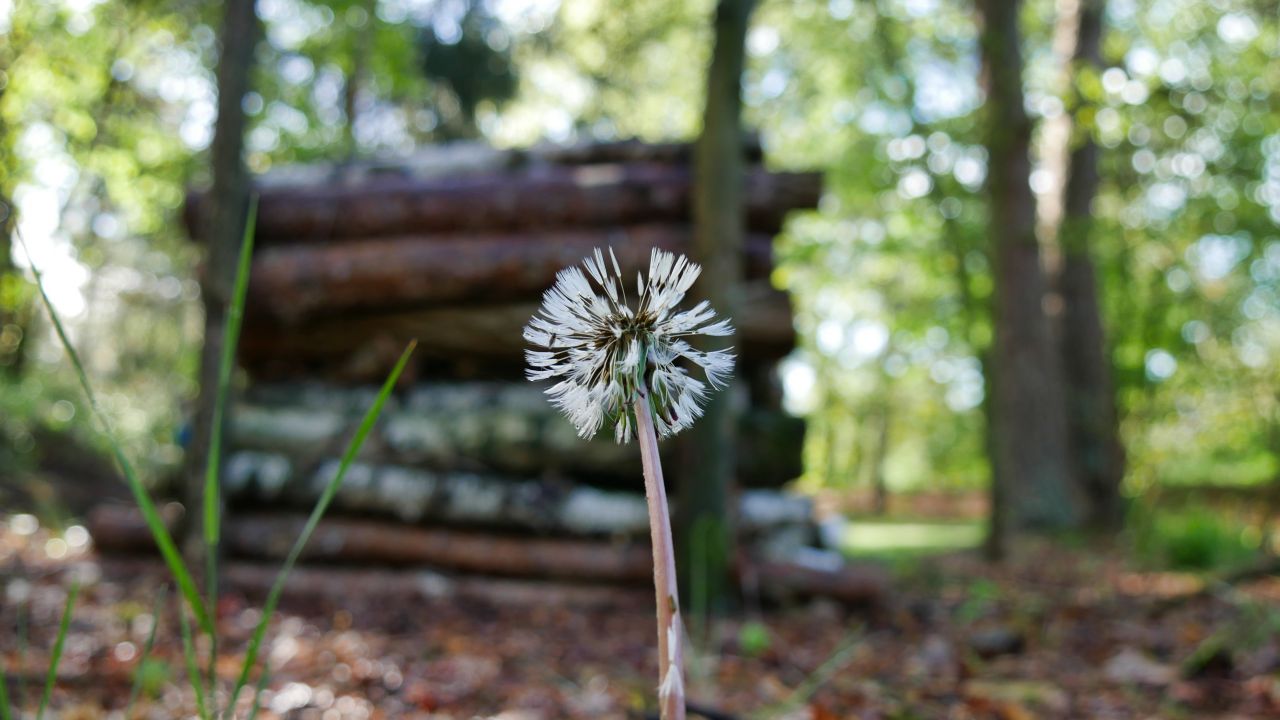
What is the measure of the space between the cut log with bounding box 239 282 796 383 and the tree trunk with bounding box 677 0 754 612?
0.46 meters

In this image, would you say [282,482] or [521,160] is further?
[521,160]

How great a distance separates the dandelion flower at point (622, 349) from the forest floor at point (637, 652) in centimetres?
132

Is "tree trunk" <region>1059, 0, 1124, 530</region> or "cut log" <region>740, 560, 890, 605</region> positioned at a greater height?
"tree trunk" <region>1059, 0, 1124, 530</region>

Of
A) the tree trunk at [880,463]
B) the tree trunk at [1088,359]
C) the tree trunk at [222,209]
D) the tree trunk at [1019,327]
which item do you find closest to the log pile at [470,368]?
the tree trunk at [222,209]

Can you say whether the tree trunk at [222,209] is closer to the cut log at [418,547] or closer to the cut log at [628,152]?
the cut log at [418,547]

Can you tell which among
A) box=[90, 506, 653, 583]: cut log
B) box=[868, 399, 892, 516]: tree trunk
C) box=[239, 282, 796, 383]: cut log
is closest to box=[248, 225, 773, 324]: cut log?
box=[239, 282, 796, 383]: cut log

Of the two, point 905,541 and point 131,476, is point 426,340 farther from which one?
point 905,541

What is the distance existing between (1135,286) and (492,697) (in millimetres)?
15712

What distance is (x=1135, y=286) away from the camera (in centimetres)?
1552

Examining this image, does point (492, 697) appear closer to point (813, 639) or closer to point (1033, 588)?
point (813, 639)

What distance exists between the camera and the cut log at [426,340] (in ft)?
18.8

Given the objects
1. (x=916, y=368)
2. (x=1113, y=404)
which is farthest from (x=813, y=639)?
(x=916, y=368)

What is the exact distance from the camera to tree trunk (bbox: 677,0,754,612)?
5.03 metres

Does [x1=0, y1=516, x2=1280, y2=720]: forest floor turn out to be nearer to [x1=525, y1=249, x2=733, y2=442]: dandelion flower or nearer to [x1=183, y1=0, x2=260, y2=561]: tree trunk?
[x1=183, y1=0, x2=260, y2=561]: tree trunk
